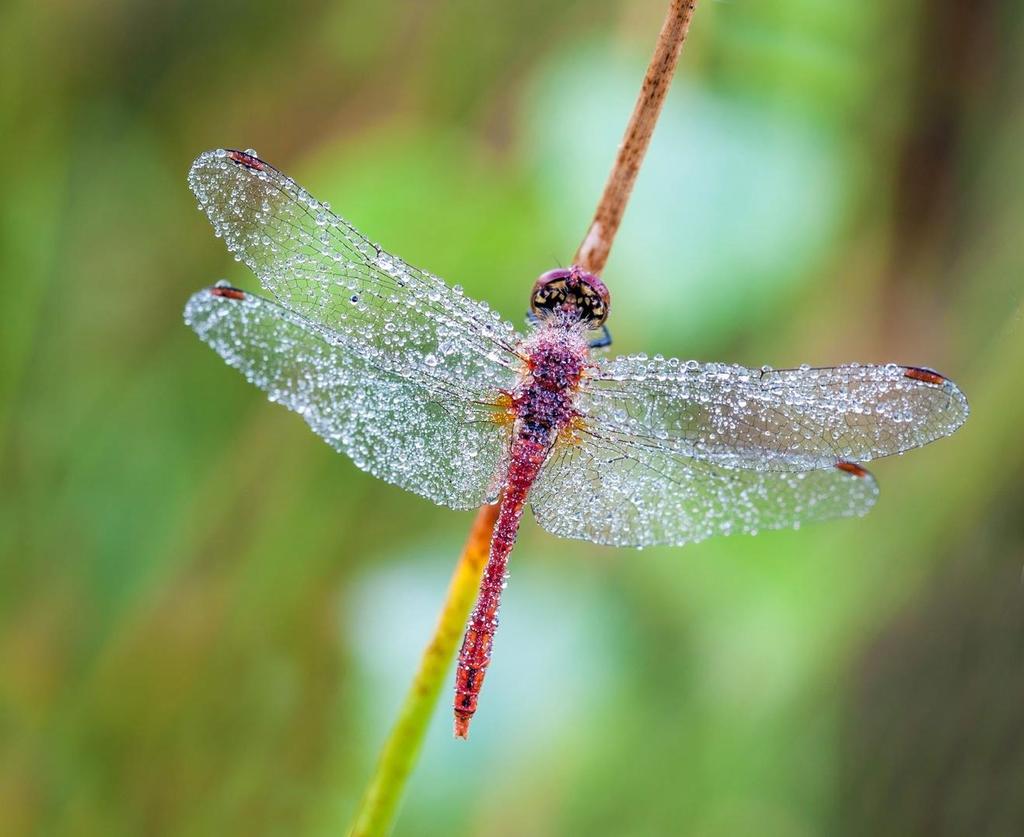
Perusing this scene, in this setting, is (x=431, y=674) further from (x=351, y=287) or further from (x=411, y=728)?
(x=351, y=287)

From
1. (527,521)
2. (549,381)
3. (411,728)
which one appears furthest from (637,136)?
(527,521)

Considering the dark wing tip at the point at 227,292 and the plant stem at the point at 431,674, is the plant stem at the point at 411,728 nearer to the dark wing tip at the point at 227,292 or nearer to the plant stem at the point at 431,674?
the plant stem at the point at 431,674

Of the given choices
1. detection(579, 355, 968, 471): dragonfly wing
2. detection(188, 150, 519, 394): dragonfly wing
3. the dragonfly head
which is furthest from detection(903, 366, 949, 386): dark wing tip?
detection(188, 150, 519, 394): dragonfly wing

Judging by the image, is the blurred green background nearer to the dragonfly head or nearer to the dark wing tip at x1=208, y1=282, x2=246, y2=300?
the dragonfly head

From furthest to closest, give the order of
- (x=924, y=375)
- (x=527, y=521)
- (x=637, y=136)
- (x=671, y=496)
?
(x=527, y=521)
(x=671, y=496)
(x=924, y=375)
(x=637, y=136)

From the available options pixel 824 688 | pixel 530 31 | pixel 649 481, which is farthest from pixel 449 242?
pixel 824 688

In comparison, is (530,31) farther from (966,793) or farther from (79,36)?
(966,793)
